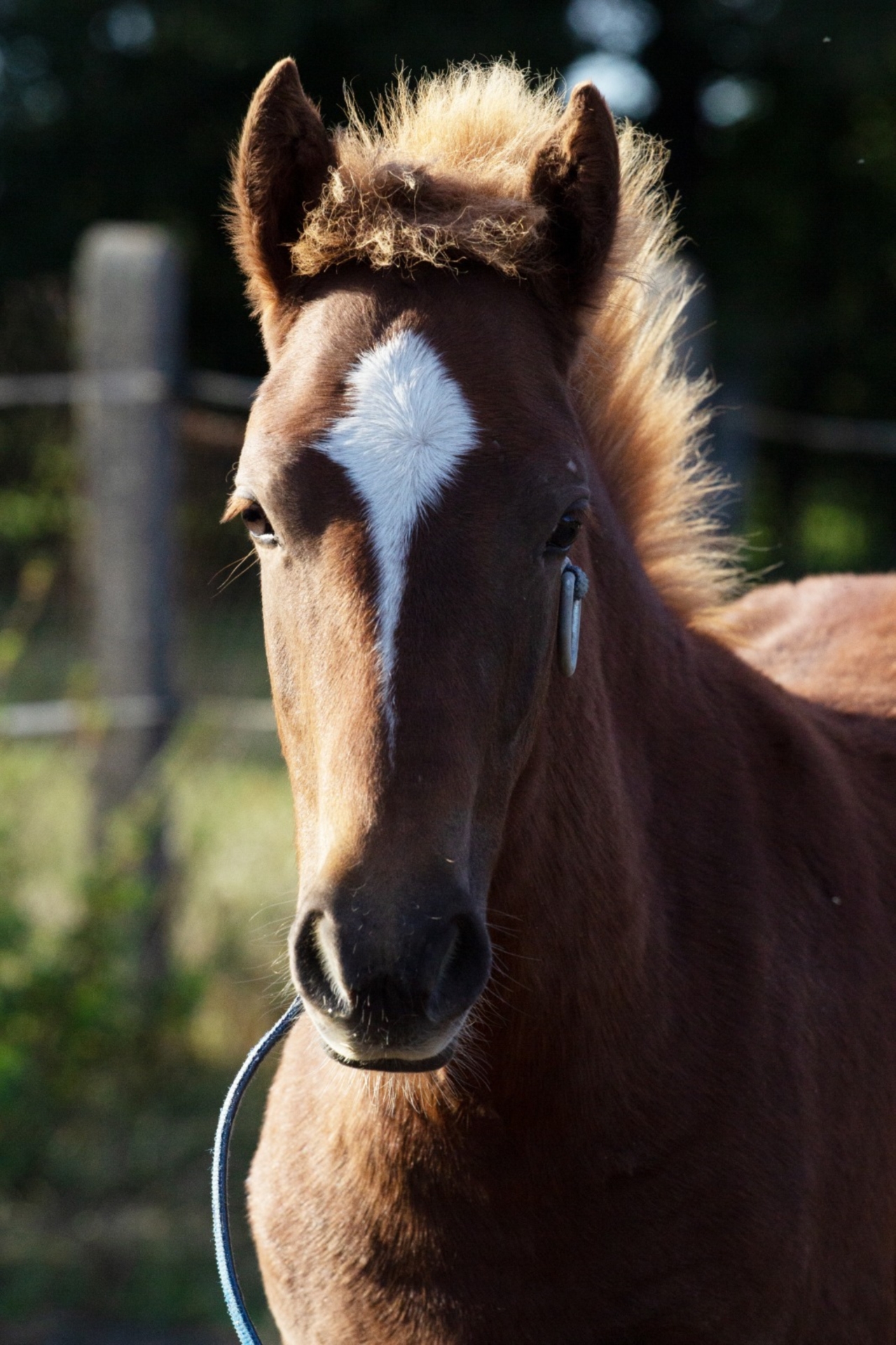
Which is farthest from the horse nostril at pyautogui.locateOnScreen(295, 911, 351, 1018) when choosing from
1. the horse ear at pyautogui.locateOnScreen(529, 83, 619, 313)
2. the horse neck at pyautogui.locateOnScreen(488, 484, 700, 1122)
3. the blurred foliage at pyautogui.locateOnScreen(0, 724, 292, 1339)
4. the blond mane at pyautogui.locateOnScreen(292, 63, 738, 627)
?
the blurred foliage at pyautogui.locateOnScreen(0, 724, 292, 1339)

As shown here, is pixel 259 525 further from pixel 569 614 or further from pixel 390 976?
pixel 390 976

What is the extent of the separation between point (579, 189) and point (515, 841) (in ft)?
3.18

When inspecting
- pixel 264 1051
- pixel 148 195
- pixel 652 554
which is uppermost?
pixel 148 195

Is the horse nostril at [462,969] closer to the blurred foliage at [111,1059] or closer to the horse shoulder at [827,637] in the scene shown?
the horse shoulder at [827,637]

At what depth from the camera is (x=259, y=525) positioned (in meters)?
1.98

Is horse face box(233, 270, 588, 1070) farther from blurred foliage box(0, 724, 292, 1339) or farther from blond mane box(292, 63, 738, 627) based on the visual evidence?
blurred foliage box(0, 724, 292, 1339)

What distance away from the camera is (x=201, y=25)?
1345cm

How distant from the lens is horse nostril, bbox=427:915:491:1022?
1648 mm

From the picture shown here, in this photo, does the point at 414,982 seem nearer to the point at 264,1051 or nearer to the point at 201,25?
the point at 264,1051

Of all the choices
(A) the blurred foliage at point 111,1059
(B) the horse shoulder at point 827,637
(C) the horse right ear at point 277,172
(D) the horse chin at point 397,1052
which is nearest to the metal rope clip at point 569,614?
(D) the horse chin at point 397,1052

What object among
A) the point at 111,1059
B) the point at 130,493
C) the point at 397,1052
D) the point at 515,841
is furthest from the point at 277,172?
the point at 111,1059

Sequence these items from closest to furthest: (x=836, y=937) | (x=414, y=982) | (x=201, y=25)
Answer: (x=414, y=982)
(x=836, y=937)
(x=201, y=25)

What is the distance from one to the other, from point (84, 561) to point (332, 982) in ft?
12.6

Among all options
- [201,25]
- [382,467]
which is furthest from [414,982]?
[201,25]
